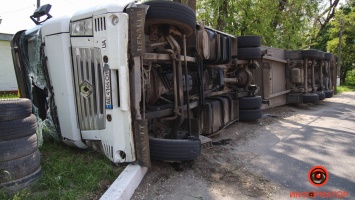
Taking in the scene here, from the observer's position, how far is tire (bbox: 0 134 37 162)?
2.26 m

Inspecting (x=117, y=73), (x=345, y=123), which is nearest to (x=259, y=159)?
(x=117, y=73)

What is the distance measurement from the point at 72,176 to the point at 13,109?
0.77 meters

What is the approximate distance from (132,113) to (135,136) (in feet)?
0.72

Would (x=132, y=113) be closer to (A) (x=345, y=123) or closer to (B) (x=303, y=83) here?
(A) (x=345, y=123)

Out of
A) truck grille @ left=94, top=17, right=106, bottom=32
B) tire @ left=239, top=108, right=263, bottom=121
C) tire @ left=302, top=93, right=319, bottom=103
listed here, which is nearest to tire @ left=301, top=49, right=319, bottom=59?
tire @ left=302, top=93, right=319, bottom=103

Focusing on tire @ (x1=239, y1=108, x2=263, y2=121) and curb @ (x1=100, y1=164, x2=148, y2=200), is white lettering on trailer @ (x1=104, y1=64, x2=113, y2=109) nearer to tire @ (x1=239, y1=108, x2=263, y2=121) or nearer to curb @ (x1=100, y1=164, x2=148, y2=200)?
curb @ (x1=100, y1=164, x2=148, y2=200)

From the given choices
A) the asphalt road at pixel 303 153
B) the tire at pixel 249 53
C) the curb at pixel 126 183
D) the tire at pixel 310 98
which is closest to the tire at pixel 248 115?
the asphalt road at pixel 303 153

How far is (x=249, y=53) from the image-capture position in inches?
233

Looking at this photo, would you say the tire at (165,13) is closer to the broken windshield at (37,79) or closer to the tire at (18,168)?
the broken windshield at (37,79)

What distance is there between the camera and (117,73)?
9.00ft

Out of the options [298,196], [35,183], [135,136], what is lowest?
[298,196]

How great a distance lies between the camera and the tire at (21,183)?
2.24 metres

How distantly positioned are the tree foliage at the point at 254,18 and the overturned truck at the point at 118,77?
839 centimetres

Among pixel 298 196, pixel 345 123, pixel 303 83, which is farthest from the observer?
pixel 303 83
